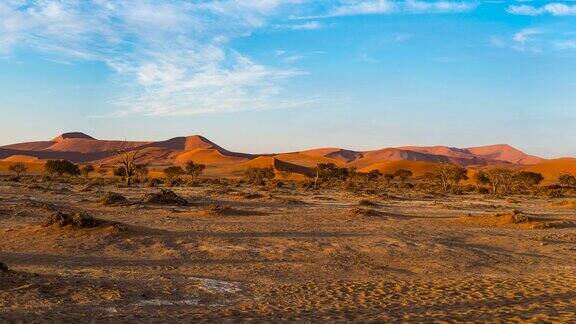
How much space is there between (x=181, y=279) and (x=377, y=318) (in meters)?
4.72

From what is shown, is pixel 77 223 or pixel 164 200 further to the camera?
pixel 164 200

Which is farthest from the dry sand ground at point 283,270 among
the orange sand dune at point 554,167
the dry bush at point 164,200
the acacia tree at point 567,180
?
the orange sand dune at point 554,167

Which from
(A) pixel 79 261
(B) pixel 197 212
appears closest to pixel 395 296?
(A) pixel 79 261

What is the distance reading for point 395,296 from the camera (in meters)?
10.3

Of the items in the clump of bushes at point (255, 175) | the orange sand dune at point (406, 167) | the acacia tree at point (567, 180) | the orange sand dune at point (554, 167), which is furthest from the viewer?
the orange sand dune at point (554, 167)

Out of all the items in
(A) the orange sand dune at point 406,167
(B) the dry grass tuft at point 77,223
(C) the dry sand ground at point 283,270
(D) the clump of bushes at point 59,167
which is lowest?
(C) the dry sand ground at point 283,270

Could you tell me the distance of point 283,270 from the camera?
12.9 m

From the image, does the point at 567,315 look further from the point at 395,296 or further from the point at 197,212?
the point at 197,212

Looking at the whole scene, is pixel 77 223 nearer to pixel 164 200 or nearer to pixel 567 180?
pixel 164 200

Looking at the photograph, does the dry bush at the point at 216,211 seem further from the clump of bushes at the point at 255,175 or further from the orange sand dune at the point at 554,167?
the orange sand dune at the point at 554,167

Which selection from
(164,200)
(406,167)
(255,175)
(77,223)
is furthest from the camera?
(406,167)

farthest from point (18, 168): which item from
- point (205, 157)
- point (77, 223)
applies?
point (205, 157)

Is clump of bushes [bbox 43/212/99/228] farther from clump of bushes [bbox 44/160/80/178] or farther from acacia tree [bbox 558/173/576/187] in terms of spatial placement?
acacia tree [bbox 558/173/576/187]

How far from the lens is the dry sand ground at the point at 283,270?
8.80 meters
